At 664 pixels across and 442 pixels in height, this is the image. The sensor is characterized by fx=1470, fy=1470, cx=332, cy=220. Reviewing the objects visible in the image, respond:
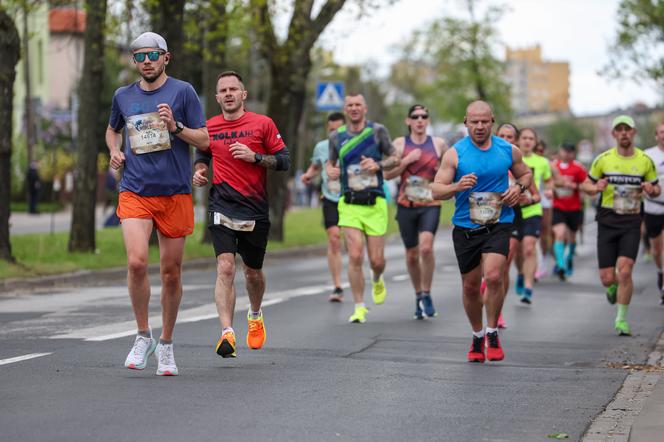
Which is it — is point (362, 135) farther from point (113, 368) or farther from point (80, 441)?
point (80, 441)

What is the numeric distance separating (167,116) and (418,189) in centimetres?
557

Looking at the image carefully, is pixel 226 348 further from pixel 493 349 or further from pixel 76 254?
pixel 76 254

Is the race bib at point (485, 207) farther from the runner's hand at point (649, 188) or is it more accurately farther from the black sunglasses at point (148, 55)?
the runner's hand at point (649, 188)

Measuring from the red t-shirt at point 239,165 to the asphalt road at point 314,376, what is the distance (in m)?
1.06

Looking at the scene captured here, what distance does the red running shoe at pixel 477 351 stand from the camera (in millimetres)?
10453

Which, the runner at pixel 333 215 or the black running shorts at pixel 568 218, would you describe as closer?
the runner at pixel 333 215

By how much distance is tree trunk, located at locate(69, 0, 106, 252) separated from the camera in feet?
72.3

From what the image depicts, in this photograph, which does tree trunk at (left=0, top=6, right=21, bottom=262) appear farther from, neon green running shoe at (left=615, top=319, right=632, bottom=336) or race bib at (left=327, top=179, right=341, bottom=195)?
neon green running shoe at (left=615, top=319, right=632, bottom=336)

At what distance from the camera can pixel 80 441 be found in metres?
6.77

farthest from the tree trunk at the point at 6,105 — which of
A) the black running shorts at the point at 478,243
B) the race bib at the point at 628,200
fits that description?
the black running shorts at the point at 478,243

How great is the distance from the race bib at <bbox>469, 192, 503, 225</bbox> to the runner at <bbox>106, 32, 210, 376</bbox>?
6.85 ft

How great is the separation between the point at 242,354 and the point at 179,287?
1.25 m

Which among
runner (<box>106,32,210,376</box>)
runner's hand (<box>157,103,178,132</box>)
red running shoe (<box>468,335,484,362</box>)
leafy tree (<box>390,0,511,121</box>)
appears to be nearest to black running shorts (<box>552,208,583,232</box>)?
red running shoe (<box>468,335,484,362</box>)

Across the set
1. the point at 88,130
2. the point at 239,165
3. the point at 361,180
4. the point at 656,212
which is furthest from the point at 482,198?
the point at 88,130
